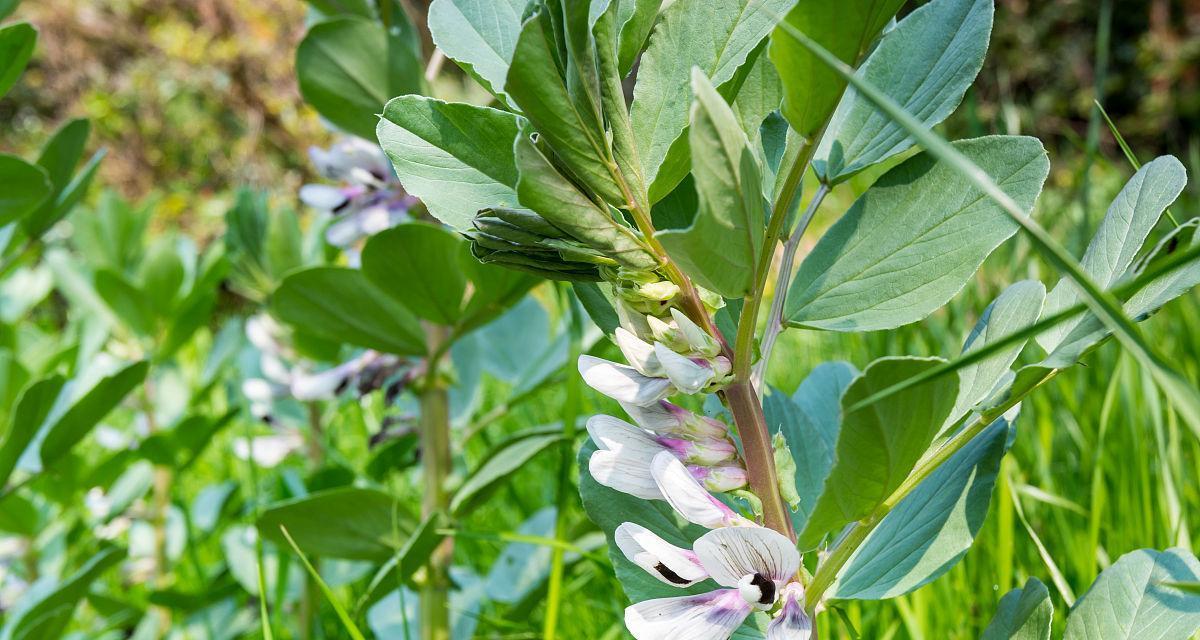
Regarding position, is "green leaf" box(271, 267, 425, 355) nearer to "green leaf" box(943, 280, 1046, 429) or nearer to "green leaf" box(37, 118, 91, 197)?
"green leaf" box(37, 118, 91, 197)

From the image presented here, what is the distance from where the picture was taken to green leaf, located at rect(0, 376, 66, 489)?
74 centimetres

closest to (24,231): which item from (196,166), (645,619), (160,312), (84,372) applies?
(84,372)

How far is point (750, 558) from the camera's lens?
39 centimetres

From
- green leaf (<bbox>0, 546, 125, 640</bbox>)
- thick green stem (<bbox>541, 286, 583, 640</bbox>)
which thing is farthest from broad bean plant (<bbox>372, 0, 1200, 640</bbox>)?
green leaf (<bbox>0, 546, 125, 640</bbox>)

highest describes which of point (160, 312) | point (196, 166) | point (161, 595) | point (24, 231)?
point (24, 231)

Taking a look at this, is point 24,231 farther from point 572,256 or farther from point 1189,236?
point 1189,236

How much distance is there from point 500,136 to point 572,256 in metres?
0.08

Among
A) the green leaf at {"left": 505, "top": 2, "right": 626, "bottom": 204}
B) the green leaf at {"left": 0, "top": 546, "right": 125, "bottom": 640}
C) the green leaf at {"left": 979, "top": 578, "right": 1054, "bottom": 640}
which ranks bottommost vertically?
the green leaf at {"left": 0, "top": 546, "right": 125, "bottom": 640}

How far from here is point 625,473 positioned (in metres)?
0.40

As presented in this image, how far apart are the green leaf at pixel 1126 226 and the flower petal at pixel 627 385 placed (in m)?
0.16

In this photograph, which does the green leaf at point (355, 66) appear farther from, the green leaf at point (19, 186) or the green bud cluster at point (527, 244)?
the green bud cluster at point (527, 244)

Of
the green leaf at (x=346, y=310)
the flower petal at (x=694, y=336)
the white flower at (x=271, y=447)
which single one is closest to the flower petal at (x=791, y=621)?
the flower petal at (x=694, y=336)

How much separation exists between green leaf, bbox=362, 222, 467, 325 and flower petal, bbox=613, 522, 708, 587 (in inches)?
13.4

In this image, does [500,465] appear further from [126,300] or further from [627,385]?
[126,300]
